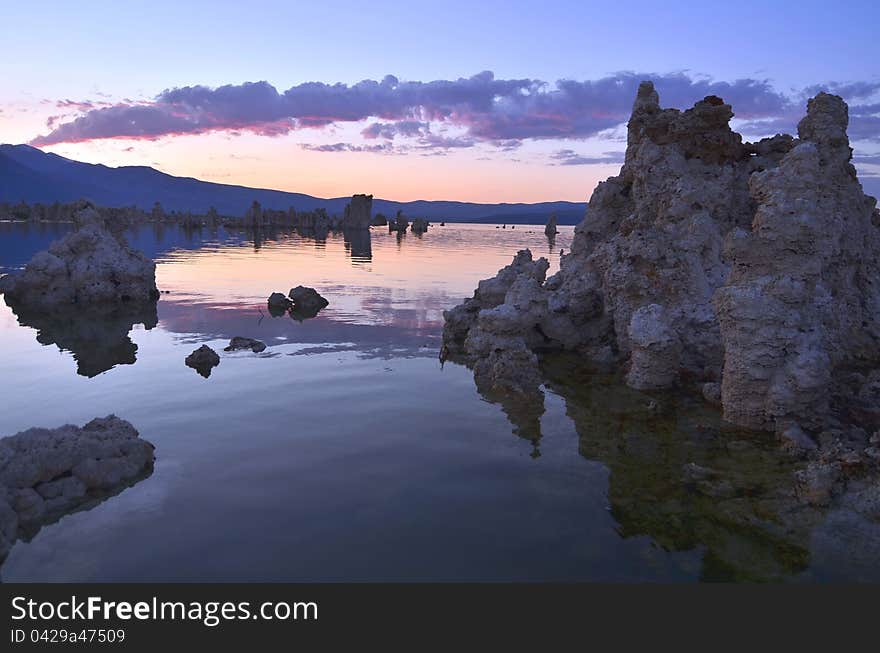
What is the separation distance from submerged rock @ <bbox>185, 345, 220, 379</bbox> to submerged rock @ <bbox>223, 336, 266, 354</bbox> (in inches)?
92.5

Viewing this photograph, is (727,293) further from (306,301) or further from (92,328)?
(92,328)

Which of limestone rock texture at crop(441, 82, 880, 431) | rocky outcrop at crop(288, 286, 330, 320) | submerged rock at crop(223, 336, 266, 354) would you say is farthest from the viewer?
rocky outcrop at crop(288, 286, 330, 320)

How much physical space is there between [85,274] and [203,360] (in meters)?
20.1

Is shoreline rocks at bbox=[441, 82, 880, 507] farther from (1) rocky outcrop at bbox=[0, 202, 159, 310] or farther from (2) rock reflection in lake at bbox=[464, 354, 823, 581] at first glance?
(1) rocky outcrop at bbox=[0, 202, 159, 310]

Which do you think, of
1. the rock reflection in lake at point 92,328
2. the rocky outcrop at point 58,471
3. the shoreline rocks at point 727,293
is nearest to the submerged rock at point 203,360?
the rock reflection in lake at point 92,328

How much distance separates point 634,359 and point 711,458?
6937 millimetres

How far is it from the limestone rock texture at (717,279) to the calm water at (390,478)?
1868mm

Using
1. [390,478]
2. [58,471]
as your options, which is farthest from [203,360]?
[390,478]

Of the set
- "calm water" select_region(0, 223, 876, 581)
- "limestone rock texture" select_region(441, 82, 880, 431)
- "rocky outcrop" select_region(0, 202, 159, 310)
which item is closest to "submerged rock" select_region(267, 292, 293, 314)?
"rocky outcrop" select_region(0, 202, 159, 310)

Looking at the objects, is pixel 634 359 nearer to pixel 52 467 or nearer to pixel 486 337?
pixel 486 337

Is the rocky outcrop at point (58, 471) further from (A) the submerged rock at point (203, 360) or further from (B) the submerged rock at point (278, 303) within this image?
(B) the submerged rock at point (278, 303)

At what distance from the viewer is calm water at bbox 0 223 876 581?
988cm

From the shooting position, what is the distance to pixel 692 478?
13.3 meters

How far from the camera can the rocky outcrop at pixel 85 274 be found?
35531mm
